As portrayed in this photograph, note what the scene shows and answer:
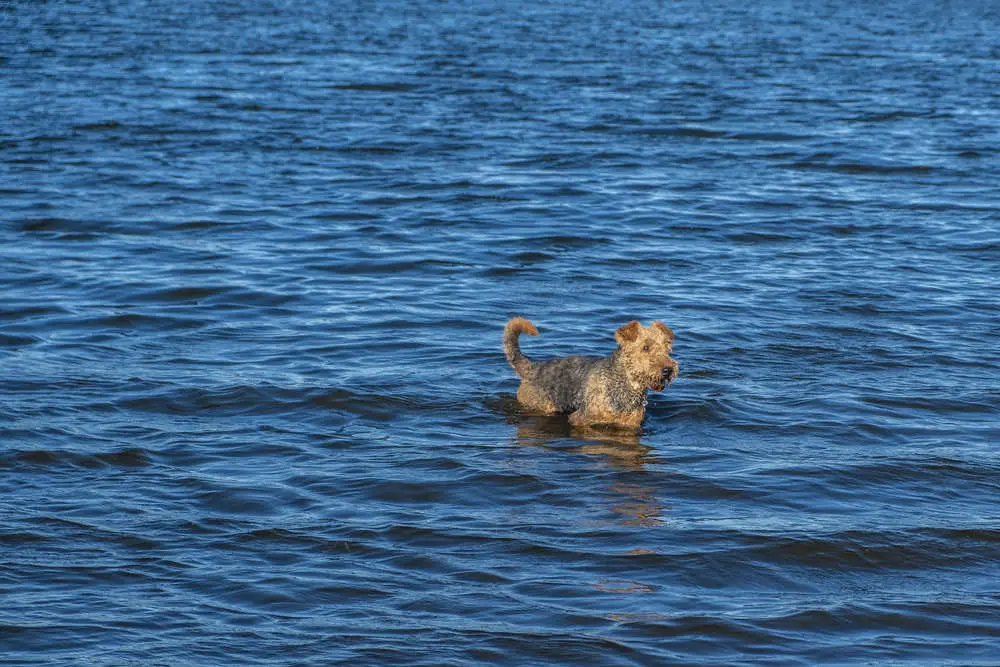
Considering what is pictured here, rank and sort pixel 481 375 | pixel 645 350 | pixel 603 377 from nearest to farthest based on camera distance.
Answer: pixel 645 350 < pixel 603 377 < pixel 481 375

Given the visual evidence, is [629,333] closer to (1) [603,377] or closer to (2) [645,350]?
(2) [645,350]

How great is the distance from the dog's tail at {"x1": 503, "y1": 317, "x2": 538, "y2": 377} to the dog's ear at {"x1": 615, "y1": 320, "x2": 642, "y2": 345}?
0.66 m

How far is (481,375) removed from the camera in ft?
39.5

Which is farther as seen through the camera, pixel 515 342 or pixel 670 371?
pixel 515 342

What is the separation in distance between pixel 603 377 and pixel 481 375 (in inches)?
64.8

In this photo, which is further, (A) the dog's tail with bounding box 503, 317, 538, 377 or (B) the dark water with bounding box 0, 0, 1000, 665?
(A) the dog's tail with bounding box 503, 317, 538, 377

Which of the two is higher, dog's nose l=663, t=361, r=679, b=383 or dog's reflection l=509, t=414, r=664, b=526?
dog's nose l=663, t=361, r=679, b=383

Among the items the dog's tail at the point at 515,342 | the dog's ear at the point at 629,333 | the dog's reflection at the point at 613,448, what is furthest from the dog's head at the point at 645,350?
the dog's tail at the point at 515,342

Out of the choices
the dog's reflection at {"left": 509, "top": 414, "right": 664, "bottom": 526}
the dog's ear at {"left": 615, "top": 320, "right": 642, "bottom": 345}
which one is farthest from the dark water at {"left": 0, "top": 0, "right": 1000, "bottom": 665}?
the dog's ear at {"left": 615, "top": 320, "right": 642, "bottom": 345}

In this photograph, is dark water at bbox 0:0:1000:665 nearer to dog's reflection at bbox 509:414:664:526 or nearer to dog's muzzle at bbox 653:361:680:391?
dog's reflection at bbox 509:414:664:526

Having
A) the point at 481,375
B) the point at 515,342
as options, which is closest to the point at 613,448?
the point at 515,342

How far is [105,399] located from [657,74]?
2238cm

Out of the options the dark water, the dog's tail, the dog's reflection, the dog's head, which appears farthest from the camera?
the dog's tail

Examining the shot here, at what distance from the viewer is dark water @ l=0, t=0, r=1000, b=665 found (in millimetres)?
7656
